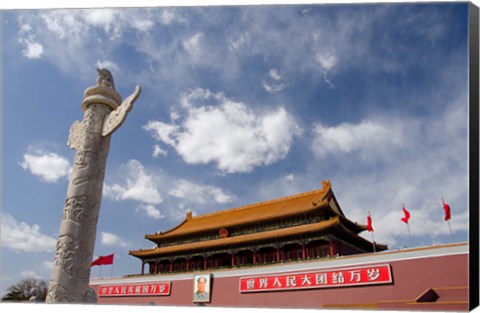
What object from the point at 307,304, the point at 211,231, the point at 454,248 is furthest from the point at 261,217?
the point at 454,248

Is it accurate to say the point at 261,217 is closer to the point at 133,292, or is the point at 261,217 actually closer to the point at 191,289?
the point at 191,289

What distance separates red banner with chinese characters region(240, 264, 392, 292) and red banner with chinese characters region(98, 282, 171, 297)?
3598mm

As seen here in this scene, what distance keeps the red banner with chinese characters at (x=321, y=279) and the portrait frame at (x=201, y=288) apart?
4.22ft

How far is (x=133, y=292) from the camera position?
15.6m

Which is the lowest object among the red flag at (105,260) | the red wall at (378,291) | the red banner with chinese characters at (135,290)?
the red wall at (378,291)

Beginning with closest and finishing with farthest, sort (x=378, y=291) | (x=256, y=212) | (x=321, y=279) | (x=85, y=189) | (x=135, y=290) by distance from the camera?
(x=85, y=189) < (x=378, y=291) < (x=321, y=279) < (x=135, y=290) < (x=256, y=212)

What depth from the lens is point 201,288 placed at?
13672mm

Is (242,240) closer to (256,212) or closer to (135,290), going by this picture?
(256,212)

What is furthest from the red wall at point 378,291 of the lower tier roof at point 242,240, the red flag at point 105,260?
the red flag at point 105,260

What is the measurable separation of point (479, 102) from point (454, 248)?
3.97 metres

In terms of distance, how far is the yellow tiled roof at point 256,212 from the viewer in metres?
15.2

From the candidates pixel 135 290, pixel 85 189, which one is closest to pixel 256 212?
pixel 135 290

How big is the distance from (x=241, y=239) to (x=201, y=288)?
246 centimetres

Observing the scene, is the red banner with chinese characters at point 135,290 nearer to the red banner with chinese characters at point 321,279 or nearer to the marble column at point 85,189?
the red banner with chinese characters at point 321,279
